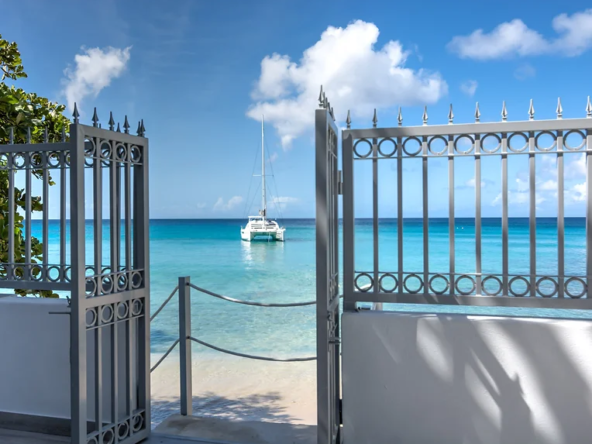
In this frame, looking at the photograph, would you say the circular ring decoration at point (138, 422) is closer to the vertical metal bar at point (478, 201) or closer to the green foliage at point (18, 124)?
the green foliage at point (18, 124)

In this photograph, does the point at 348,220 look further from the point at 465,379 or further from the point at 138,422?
the point at 138,422

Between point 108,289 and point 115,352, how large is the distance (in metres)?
0.40

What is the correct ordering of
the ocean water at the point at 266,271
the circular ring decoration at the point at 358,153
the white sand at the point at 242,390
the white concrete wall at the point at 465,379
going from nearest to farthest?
the white concrete wall at the point at 465,379, the circular ring decoration at the point at 358,153, the white sand at the point at 242,390, the ocean water at the point at 266,271

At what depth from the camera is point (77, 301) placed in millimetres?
2826

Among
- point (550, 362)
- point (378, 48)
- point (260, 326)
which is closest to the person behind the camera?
point (550, 362)

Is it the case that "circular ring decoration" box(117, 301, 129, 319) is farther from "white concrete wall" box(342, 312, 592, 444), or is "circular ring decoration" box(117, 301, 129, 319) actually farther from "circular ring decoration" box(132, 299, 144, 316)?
"white concrete wall" box(342, 312, 592, 444)

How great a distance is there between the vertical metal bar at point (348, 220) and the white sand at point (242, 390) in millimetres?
2828

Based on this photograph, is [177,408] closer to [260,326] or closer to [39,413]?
[39,413]

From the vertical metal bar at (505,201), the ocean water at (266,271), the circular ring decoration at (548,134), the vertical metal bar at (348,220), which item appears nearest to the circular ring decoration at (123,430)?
the vertical metal bar at (348,220)

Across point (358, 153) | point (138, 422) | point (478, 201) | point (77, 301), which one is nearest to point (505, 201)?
point (478, 201)

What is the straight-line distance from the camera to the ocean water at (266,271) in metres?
11.9

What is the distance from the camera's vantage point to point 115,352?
3125 mm

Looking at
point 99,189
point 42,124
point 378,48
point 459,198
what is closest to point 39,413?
point 99,189

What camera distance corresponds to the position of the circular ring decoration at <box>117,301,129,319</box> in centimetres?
318
